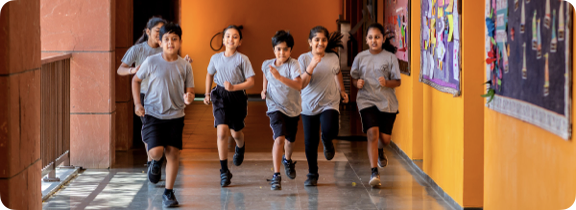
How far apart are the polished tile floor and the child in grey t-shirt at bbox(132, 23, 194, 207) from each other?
1.47ft

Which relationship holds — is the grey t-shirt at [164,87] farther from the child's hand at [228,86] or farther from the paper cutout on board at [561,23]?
the paper cutout on board at [561,23]

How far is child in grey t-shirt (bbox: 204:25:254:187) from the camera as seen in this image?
605cm

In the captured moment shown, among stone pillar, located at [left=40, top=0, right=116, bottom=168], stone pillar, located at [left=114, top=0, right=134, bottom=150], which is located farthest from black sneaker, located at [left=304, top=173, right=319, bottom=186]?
stone pillar, located at [left=114, top=0, right=134, bottom=150]

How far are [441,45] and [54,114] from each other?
3715 mm

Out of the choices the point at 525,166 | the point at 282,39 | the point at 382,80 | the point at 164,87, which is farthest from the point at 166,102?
the point at 525,166

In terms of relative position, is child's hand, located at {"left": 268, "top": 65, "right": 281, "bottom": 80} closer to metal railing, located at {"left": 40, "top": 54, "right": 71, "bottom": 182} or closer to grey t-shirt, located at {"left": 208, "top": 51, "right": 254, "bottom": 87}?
grey t-shirt, located at {"left": 208, "top": 51, "right": 254, "bottom": 87}

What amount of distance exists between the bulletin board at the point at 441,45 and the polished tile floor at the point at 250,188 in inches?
39.3

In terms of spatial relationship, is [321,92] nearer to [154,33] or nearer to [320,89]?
[320,89]

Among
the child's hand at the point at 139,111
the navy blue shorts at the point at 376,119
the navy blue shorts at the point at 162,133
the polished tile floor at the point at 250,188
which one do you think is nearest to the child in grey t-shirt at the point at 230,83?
the polished tile floor at the point at 250,188

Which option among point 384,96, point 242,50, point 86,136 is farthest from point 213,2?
point 384,96

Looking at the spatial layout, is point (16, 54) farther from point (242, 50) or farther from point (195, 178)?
point (242, 50)

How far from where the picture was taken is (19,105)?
3.97 meters

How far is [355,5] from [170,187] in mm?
9766

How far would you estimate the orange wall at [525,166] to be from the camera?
10.5ft
